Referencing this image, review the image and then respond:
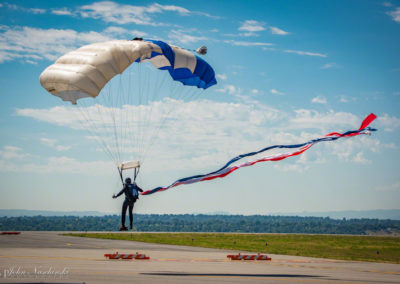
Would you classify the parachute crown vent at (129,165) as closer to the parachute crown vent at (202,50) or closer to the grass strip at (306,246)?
the parachute crown vent at (202,50)

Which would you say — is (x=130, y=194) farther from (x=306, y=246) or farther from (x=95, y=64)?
(x=306, y=246)

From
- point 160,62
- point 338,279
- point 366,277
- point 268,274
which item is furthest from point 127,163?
point 366,277

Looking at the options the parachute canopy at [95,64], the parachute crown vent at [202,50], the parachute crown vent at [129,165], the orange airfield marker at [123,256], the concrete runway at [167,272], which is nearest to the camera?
the concrete runway at [167,272]

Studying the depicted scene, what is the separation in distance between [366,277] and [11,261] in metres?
16.1

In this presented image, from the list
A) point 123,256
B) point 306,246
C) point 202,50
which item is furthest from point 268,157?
point 306,246

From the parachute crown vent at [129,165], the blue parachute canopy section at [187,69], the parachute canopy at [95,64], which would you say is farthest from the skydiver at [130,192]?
the blue parachute canopy section at [187,69]

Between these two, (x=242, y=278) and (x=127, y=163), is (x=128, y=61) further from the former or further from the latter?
(x=242, y=278)

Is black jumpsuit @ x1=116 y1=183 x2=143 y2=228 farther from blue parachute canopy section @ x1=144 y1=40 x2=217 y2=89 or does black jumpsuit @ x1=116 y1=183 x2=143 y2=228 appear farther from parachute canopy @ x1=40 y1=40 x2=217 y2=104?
blue parachute canopy section @ x1=144 y1=40 x2=217 y2=89

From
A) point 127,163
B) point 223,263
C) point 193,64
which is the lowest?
point 223,263

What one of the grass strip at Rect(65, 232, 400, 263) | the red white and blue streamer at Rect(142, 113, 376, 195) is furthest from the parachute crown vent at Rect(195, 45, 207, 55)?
the grass strip at Rect(65, 232, 400, 263)

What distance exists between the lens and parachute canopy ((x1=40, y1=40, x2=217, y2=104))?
19500 millimetres

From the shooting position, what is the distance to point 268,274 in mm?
20547

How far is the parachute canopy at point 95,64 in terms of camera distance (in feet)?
64.0

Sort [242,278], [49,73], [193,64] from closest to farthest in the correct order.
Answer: [242,278] → [49,73] → [193,64]
